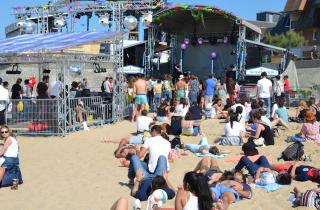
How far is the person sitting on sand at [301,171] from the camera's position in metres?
8.10

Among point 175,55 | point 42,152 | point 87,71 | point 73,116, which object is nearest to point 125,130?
point 73,116

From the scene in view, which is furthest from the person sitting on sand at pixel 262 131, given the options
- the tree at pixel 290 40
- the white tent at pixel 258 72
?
the tree at pixel 290 40

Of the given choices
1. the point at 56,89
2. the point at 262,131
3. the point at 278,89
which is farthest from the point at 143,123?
the point at 278,89

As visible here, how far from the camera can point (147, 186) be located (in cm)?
748

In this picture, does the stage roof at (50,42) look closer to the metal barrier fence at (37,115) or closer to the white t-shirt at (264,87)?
the metal barrier fence at (37,115)

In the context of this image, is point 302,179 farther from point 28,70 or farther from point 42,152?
point 28,70

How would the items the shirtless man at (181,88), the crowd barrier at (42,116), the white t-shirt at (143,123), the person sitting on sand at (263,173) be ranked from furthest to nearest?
the shirtless man at (181,88) < the crowd barrier at (42,116) < the white t-shirt at (143,123) < the person sitting on sand at (263,173)

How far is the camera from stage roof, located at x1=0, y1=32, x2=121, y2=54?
1518cm

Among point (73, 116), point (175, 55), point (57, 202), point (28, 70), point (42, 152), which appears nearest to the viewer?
point (57, 202)

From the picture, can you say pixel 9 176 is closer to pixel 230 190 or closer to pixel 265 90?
pixel 230 190

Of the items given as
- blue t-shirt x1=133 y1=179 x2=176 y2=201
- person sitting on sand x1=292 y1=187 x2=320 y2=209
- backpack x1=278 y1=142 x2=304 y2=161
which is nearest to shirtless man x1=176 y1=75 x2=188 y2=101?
backpack x1=278 y1=142 x2=304 y2=161

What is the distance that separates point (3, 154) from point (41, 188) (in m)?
0.83

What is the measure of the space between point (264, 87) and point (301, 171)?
800 cm

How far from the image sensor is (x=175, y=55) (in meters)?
33.0
